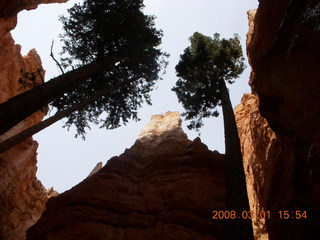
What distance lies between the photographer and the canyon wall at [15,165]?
21606mm

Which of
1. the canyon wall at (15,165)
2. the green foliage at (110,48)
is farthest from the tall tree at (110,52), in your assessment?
the canyon wall at (15,165)

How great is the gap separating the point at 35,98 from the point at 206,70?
9533mm

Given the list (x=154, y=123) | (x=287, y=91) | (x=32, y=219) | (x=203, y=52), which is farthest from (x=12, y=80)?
(x=287, y=91)

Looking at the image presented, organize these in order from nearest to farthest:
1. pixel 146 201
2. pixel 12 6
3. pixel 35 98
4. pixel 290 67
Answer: pixel 290 67 < pixel 35 98 < pixel 146 201 < pixel 12 6

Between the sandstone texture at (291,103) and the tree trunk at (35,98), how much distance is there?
760cm

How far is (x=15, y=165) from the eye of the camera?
23391mm

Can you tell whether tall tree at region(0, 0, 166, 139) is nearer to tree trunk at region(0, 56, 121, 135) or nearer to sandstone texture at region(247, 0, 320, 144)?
tree trunk at region(0, 56, 121, 135)

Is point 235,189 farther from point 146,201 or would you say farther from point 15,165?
point 15,165

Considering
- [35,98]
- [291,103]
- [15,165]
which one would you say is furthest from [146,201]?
[15,165]

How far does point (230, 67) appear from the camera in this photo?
17.0m

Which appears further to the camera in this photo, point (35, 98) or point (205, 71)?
point (205, 71)

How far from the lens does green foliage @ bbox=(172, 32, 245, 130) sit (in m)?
16.6

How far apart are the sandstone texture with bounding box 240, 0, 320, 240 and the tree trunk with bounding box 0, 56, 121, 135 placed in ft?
24.9
